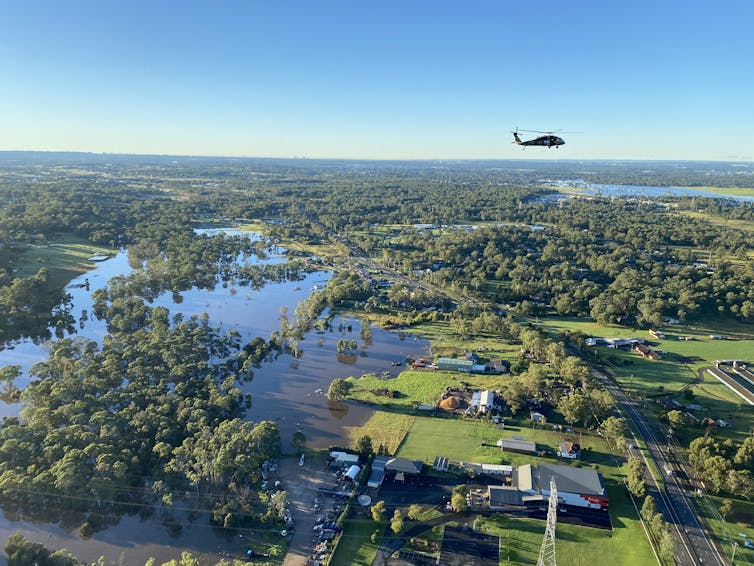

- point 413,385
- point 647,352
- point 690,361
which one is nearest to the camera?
point 413,385

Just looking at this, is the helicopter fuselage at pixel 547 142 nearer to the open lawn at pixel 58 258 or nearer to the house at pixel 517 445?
the house at pixel 517 445

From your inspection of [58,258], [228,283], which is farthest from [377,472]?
[58,258]

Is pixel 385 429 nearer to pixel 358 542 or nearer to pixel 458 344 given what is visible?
pixel 358 542

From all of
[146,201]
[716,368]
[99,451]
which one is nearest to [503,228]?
[716,368]

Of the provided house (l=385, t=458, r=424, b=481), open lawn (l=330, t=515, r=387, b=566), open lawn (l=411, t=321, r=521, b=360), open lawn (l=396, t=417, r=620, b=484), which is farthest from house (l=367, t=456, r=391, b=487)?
open lawn (l=411, t=321, r=521, b=360)

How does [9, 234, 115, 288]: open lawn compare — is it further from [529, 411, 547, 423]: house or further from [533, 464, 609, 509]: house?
[533, 464, 609, 509]: house
